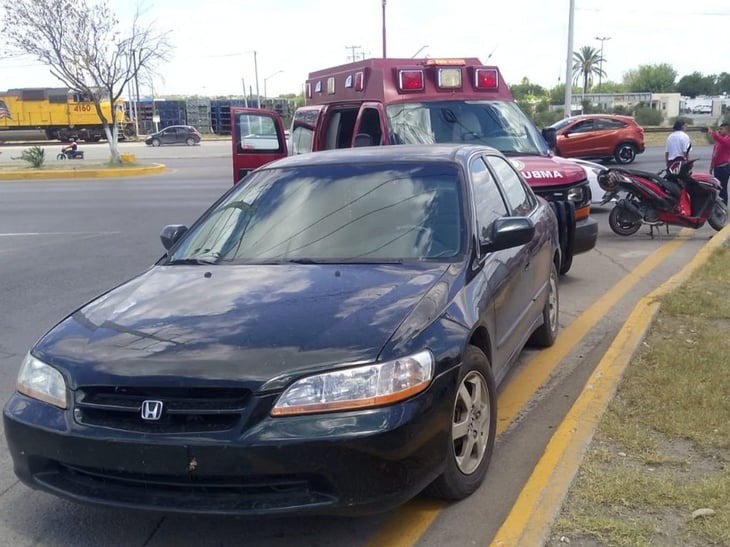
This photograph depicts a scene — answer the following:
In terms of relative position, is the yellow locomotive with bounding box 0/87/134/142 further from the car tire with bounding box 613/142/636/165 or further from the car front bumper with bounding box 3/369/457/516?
the car front bumper with bounding box 3/369/457/516

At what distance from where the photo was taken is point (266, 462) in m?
3.22

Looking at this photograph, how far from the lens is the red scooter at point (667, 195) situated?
11617 mm

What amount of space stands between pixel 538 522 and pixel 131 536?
1751 mm

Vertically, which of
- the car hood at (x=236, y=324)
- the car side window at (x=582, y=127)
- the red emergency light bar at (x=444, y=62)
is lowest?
the car side window at (x=582, y=127)

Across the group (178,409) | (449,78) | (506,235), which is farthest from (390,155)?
(449,78)

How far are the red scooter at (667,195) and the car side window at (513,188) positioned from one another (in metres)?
5.67

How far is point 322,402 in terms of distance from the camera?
3.29 m

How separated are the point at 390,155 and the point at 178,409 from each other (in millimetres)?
2458

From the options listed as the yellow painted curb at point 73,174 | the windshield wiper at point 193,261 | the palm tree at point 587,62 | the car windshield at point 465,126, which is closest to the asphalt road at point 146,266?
the windshield wiper at point 193,261

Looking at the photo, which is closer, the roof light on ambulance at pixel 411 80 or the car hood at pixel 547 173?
the car hood at pixel 547 173

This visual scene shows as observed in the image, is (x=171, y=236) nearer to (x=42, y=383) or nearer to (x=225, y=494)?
(x=42, y=383)

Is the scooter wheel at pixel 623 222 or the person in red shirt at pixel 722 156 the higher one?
the person in red shirt at pixel 722 156

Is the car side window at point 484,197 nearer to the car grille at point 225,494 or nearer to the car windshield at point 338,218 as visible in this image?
the car windshield at point 338,218

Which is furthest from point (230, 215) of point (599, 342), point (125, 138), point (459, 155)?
point (125, 138)
